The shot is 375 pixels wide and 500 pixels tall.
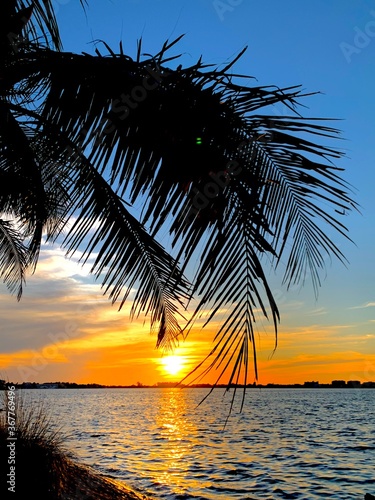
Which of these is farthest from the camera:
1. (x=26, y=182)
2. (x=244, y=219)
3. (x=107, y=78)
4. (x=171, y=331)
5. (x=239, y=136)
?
(x=171, y=331)

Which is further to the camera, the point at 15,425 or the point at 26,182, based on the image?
the point at 15,425

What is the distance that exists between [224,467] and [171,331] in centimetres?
1474

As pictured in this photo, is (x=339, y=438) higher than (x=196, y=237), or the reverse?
(x=196, y=237)

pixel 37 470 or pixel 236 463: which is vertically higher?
pixel 37 470

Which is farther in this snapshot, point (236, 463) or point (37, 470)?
point (236, 463)

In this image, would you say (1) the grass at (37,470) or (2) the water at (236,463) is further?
(2) the water at (236,463)

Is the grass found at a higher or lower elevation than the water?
higher

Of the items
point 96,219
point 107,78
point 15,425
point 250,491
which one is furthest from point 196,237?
point 250,491

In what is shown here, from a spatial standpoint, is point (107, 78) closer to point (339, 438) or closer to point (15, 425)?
point (15, 425)

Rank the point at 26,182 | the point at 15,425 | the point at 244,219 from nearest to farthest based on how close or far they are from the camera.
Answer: the point at 244,219 → the point at 26,182 → the point at 15,425

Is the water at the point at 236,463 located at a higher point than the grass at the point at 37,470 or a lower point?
lower

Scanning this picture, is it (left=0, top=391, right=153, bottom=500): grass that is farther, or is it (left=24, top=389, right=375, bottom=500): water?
(left=24, top=389, right=375, bottom=500): water

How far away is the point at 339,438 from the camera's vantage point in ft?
A: 104

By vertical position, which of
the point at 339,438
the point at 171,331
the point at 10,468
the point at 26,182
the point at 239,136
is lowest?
the point at 339,438
